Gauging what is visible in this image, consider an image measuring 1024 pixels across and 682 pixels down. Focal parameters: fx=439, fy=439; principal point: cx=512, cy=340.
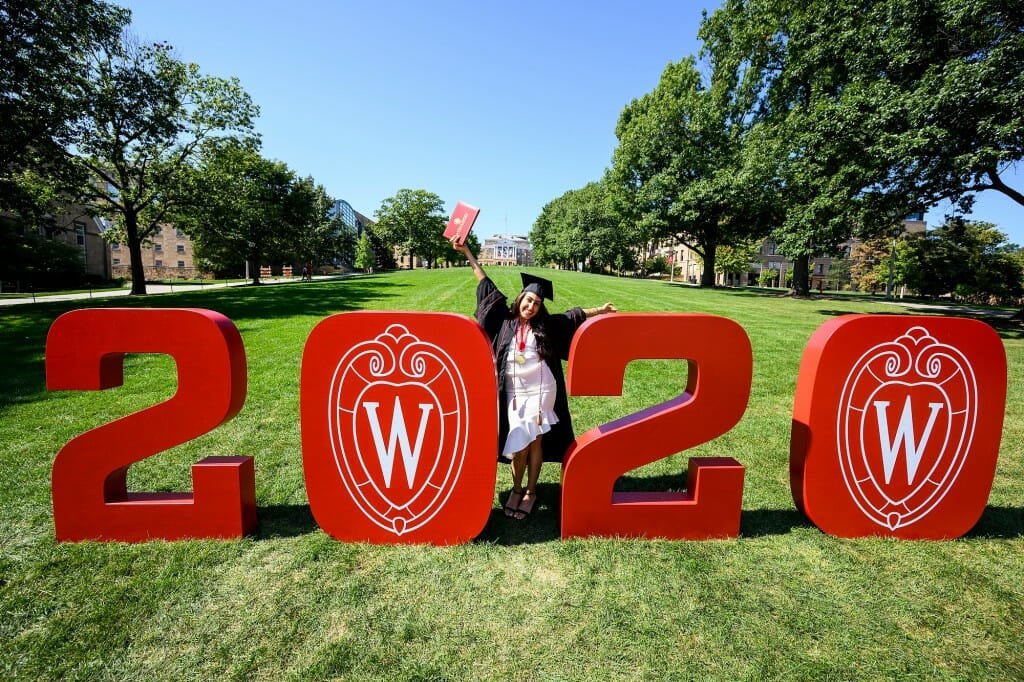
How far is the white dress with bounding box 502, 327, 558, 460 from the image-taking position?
361 cm

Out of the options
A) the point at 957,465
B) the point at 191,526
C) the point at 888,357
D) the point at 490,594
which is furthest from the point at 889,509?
the point at 191,526

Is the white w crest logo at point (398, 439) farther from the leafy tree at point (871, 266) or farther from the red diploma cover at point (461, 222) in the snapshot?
the leafy tree at point (871, 266)

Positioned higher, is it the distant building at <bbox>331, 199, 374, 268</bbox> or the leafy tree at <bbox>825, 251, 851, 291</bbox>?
the distant building at <bbox>331, 199, 374, 268</bbox>

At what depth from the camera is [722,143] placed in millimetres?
33219

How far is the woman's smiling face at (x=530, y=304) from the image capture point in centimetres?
359

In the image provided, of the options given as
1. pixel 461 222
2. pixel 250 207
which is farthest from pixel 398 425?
pixel 250 207

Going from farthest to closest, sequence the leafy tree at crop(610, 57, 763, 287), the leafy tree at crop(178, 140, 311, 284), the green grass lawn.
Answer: the leafy tree at crop(610, 57, 763, 287) → the leafy tree at crop(178, 140, 311, 284) → the green grass lawn

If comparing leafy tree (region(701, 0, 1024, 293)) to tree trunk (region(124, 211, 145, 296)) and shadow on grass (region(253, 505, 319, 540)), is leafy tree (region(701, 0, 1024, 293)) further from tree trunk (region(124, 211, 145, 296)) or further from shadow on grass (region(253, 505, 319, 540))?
tree trunk (region(124, 211, 145, 296))

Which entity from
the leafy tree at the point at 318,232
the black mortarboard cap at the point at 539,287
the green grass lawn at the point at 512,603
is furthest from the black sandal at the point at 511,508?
the leafy tree at the point at 318,232

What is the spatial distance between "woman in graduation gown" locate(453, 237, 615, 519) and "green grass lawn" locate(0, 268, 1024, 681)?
0.58 metres

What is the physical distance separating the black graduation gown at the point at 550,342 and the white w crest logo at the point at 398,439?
0.67 metres

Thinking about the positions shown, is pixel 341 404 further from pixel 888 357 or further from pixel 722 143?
pixel 722 143

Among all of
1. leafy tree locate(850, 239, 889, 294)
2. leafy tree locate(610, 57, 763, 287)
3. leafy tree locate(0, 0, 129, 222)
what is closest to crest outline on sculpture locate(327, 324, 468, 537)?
leafy tree locate(0, 0, 129, 222)

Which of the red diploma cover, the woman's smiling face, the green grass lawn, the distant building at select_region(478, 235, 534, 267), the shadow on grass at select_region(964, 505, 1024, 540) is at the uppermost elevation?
the distant building at select_region(478, 235, 534, 267)
